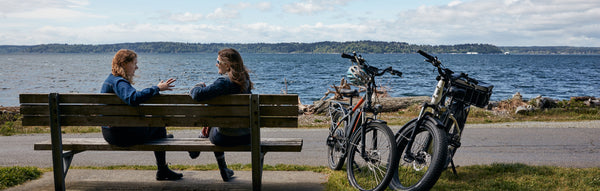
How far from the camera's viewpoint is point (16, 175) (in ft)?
17.0

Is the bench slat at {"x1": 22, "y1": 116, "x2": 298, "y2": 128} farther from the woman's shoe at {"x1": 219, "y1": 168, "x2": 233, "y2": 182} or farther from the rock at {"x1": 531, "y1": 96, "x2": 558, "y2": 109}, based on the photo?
the rock at {"x1": 531, "y1": 96, "x2": 558, "y2": 109}

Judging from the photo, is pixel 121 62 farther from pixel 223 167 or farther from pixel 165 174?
pixel 223 167

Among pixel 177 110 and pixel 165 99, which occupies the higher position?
pixel 165 99

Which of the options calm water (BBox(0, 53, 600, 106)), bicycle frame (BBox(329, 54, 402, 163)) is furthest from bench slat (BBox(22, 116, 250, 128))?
calm water (BBox(0, 53, 600, 106))

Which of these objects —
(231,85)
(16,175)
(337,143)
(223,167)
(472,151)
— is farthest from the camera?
(472,151)

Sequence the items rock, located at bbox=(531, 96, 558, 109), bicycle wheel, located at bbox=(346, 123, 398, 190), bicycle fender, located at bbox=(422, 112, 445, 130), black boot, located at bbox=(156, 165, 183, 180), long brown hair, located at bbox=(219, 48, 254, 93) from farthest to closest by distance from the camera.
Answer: rock, located at bbox=(531, 96, 558, 109) < black boot, located at bbox=(156, 165, 183, 180) < long brown hair, located at bbox=(219, 48, 254, 93) < bicycle wheel, located at bbox=(346, 123, 398, 190) < bicycle fender, located at bbox=(422, 112, 445, 130)

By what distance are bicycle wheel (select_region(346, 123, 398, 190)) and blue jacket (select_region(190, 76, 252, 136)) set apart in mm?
1170

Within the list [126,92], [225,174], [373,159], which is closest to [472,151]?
[373,159]

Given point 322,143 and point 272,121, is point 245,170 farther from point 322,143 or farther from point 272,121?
point 322,143

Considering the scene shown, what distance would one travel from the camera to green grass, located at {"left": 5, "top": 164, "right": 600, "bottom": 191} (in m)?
5.00

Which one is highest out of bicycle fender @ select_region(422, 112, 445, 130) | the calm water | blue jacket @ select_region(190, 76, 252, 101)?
blue jacket @ select_region(190, 76, 252, 101)

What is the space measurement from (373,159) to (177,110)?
6.50 feet

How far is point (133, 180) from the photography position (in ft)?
16.8

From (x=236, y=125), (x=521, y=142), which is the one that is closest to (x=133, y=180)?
(x=236, y=125)
